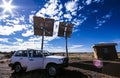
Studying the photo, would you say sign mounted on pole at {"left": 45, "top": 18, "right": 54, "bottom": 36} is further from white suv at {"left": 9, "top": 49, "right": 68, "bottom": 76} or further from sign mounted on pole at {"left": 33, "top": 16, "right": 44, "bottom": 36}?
white suv at {"left": 9, "top": 49, "right": 68, "bottom": 76}

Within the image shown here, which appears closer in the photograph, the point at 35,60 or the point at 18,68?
the point at 35,60

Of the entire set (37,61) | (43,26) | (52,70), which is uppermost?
(43,26)

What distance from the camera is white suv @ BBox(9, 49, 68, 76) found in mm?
12773

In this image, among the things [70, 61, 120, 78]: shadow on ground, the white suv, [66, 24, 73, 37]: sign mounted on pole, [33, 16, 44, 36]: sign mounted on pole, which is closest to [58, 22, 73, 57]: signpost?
[66, 24, 73, 37]: sign mounted on pole

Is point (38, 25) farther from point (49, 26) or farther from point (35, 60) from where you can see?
point (35, 60)

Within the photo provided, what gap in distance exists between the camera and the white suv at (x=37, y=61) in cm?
1277

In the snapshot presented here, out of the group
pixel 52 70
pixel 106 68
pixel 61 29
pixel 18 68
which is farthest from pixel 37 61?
pixel 61 29

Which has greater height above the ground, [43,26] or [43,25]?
[43,25]

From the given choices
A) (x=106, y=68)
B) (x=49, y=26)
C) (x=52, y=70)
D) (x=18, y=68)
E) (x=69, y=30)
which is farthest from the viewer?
(x=69, y=30)

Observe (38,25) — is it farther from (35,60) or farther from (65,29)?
(35,60)

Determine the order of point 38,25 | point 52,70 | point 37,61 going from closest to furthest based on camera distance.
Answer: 1. point 52,70
2. point 37,61
3. point 38,25

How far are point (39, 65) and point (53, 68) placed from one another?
1531mm

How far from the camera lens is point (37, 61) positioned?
1370 cm

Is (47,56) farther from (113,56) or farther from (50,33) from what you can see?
(113,56)
